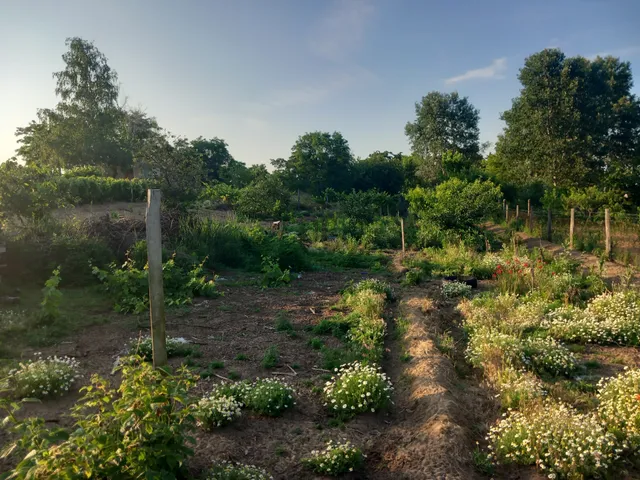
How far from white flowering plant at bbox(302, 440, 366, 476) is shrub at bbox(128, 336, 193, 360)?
113 inches

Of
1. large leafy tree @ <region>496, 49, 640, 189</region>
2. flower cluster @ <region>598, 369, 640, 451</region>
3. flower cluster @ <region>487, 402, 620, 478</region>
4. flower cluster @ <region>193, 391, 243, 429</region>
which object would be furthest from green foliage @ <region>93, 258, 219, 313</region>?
large leafy tree @ <region>496, 49, 640, 189</region>

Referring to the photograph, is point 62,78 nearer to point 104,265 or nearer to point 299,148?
point 299,148

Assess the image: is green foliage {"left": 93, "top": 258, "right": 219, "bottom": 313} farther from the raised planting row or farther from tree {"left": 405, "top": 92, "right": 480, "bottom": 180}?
tree {"left": 405, "top": 92, "right": 480, "bottom": 180}

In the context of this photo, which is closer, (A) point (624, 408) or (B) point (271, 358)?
(A) point (624, 408)

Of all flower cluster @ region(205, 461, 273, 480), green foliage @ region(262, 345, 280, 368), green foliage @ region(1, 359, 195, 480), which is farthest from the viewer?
green foliage @ region(262, 345, 280, 368)

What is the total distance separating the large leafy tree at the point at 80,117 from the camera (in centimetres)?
3097

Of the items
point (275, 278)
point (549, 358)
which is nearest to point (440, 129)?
point (275, 278)

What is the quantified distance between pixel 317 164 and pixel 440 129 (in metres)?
11.0

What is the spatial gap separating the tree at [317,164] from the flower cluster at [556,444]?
1338 inches

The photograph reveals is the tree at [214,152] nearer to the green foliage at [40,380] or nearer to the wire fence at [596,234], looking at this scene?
the wire fence at [596,234]

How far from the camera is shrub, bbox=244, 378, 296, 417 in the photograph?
4.35 m

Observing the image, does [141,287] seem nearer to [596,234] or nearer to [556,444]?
[556,444]

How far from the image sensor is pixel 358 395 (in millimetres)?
4438

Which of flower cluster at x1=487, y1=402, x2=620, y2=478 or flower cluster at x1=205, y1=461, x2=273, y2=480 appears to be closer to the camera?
flower cluster at x1=205, y1=461, x2=273, y2=480
